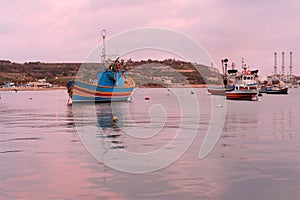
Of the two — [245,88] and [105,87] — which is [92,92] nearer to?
[105,87]

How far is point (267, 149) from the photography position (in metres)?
19.1

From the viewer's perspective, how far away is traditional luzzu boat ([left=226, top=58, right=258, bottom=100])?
75688 mm

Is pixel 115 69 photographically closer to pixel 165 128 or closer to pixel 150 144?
pixel 165 128

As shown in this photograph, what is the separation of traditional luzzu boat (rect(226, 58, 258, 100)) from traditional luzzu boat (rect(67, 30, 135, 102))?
693 inches

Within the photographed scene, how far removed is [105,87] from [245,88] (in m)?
29.3

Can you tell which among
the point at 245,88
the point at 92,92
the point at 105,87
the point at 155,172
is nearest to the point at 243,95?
the point at 245,88

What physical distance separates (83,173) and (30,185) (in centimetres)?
192

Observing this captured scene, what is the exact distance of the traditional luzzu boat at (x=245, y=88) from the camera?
75688mm

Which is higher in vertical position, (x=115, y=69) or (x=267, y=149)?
(x=115, y=69)

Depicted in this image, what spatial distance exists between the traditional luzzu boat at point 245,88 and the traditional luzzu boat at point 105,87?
17607 millimetres

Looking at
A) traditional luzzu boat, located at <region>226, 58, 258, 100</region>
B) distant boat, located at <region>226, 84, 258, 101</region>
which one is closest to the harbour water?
distant boat, located at <region>226, 84, 258, 101</region>

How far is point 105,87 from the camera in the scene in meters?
64.4

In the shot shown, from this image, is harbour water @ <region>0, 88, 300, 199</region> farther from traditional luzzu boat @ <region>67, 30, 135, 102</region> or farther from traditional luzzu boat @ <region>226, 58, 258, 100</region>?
traditional luzzu boat @ <region>226, 58, 258, 100</region>

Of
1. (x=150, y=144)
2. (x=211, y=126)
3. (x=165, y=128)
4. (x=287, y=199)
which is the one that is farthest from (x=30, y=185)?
(x=211, y=126)
